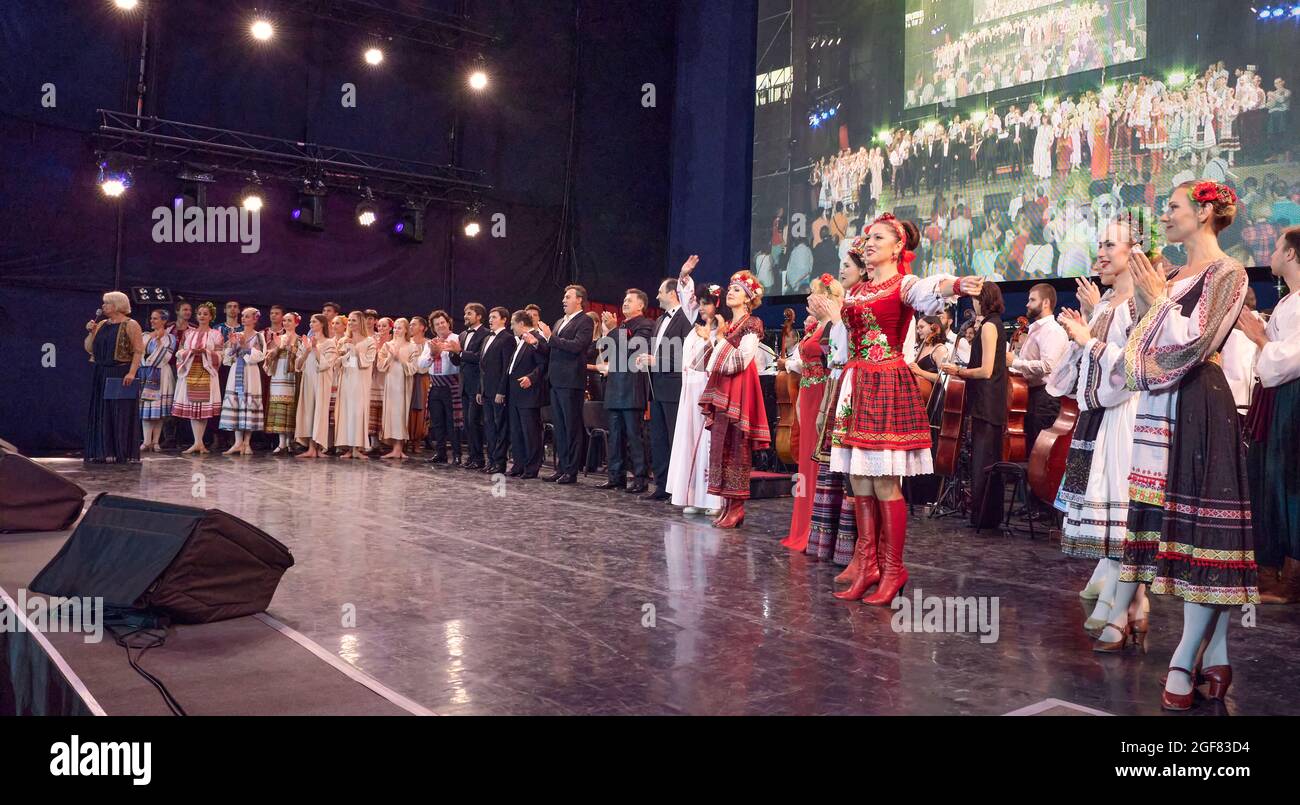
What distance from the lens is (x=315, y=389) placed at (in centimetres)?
1108

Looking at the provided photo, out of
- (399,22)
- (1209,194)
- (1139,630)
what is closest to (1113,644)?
(1139,630)

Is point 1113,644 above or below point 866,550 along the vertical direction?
below

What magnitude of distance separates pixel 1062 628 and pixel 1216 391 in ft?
4.33

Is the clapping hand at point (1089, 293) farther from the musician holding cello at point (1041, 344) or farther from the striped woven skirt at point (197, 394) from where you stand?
the striped woven skirt at point (197, 394)

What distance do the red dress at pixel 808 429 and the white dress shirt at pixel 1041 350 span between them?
1.78 metres

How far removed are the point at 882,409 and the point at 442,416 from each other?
7662 millimetres

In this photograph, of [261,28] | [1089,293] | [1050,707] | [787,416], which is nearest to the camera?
[1050,707]

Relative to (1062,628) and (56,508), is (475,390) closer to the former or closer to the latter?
(56,508)

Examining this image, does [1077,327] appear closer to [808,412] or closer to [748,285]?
[808,412]

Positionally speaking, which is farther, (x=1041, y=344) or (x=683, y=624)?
(x=1041, y=344)

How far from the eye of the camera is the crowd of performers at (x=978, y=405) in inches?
104

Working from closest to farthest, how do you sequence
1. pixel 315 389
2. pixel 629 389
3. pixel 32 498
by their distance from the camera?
pixel 32 498
pixel 629 389
pixel 315 389

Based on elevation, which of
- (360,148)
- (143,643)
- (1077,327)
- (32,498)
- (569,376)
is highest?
(360,148)

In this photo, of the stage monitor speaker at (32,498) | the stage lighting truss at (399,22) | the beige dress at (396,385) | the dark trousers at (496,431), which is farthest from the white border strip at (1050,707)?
the stage lighting truss at (399,22)
